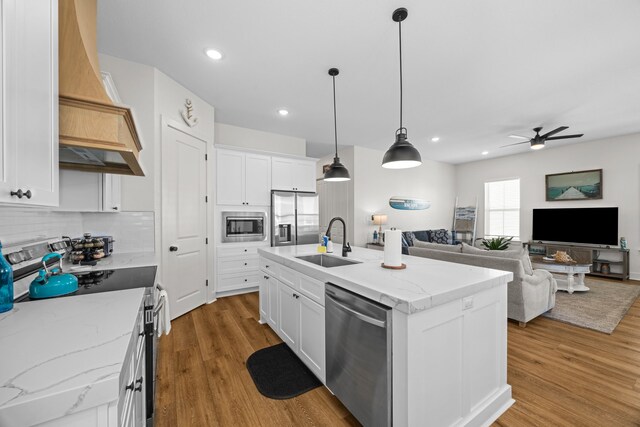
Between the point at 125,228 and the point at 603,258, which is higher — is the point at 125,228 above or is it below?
above

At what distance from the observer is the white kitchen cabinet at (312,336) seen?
5.96 feet

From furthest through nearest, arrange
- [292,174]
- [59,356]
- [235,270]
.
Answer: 1. [292,174]
2. [235,270]
3. [59,356]

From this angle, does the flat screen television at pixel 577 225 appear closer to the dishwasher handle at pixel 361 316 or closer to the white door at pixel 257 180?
the white door at pixel 257 180

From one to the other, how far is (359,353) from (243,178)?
341 centimetres

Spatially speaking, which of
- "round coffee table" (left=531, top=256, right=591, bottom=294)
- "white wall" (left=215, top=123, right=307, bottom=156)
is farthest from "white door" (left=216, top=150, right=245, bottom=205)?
"round coffee table" (left=531, top=256, right=591, bottom=294)

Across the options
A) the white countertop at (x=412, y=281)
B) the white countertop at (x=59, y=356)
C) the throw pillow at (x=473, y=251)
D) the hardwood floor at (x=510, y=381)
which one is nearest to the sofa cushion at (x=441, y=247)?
the throw pillow at (x=473, y=251)

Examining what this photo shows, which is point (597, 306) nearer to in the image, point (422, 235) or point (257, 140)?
point (422, 235)

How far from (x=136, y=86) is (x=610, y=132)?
25.6ft

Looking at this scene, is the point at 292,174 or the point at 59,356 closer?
the point at 59,356

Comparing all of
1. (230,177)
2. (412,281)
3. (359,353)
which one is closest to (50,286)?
(359,353)

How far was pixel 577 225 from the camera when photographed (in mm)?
5375

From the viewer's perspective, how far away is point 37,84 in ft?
2.83

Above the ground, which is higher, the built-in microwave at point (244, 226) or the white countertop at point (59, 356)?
the built-in microwave at point (244, 226)

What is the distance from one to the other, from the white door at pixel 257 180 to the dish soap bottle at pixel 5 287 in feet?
10.5
